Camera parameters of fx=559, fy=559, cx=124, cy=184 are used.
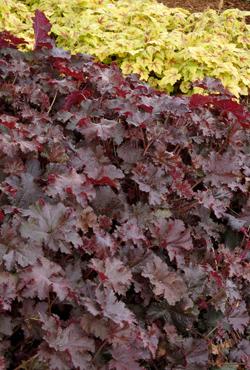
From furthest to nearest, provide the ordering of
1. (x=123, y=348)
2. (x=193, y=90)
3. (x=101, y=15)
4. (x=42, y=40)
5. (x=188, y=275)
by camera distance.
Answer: (x=101, y=15), (x=193, y=90), (x=42, y=40), (x=188, y=275), (x=123, y=348)

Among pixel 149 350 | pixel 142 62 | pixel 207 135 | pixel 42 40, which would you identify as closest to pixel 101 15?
pixel 142 62

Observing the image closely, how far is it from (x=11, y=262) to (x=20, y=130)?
70cm

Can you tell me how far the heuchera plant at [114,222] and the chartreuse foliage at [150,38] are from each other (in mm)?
1233

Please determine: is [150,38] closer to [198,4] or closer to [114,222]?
[198,4]

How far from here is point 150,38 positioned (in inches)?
182

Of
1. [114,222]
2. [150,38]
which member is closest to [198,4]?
[150,38]

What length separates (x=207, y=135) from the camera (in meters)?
2.93

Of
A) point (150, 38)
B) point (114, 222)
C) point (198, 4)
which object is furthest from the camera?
point (198, 4)

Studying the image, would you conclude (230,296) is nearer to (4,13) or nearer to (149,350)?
(149,350)

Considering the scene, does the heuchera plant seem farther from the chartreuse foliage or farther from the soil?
the soil

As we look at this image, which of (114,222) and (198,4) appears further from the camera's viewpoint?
(198,4)

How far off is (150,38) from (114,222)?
2.53 meters

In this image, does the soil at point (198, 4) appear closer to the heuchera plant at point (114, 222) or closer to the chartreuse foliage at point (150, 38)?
the chartreuse foliage at point (150, 38)

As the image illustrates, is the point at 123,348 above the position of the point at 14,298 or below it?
below
